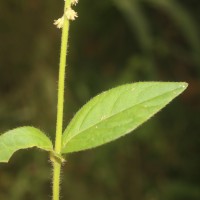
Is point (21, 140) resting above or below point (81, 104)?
below

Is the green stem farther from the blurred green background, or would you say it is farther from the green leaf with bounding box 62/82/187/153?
Result: the blurred green background

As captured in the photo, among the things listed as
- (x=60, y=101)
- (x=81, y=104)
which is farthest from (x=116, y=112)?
(x=81, y=104)

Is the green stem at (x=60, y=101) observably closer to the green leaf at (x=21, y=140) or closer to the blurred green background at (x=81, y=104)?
the green leaf at (x=21, y=140)

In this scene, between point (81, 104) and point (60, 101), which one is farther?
point (81, 104)

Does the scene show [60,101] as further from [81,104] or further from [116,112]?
[81,104]

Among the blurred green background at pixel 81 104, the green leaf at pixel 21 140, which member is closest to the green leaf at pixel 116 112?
the green leaf at pixel 21 140

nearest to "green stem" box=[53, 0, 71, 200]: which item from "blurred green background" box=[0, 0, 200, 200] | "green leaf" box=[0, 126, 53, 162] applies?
"green leaf" box=[0, 126, 53, 162]
